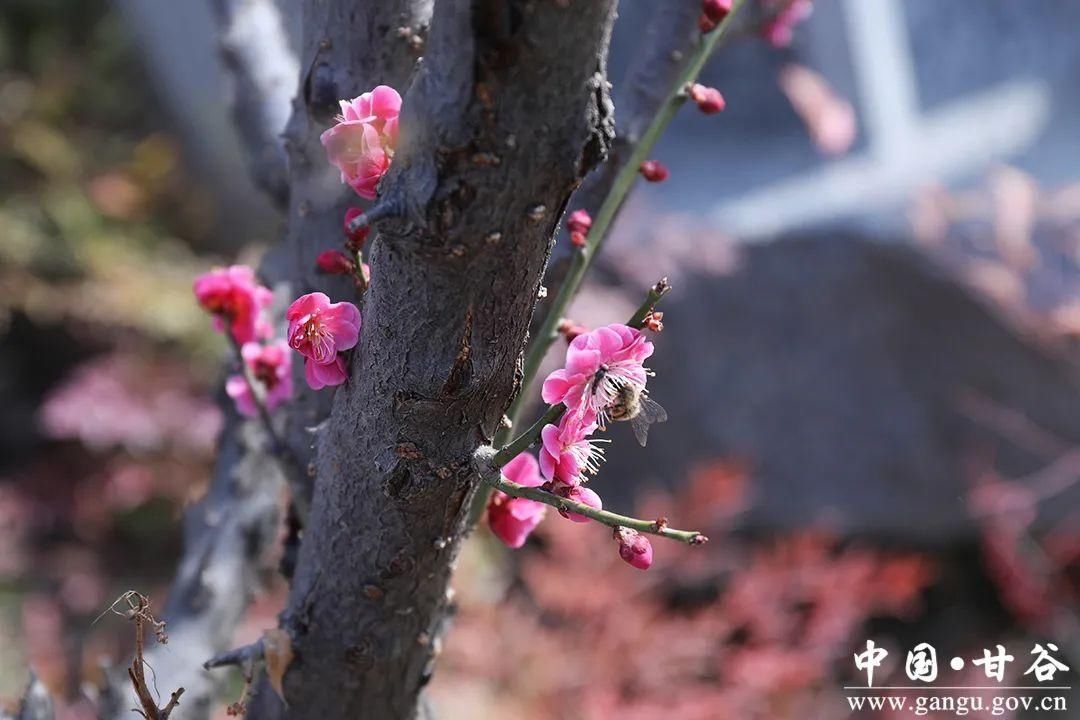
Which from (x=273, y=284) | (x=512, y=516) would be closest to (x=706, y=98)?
(x=512, y=516)

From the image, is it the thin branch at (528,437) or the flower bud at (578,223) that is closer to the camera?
the thin branch at (528,437)

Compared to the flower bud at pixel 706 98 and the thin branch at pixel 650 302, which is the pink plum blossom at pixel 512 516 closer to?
the thin branch at pixel 650 302

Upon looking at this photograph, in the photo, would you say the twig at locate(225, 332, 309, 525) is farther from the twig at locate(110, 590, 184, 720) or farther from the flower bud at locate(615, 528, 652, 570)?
the flower bud at locate(615, 528, 652, 570)

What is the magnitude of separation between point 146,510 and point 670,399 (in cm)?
119

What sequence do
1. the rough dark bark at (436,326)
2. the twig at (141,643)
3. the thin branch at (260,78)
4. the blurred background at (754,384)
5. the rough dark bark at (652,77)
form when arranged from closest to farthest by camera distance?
1. the rough dark bark at (436,326)
2. the twig at (141,643)
3. the rough dark bark at (652,77)
4. the thin branch at (260,78)
5. the blurred background at (754,384)

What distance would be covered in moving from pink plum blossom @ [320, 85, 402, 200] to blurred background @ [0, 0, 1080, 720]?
1.19 m

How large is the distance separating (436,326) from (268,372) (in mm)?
246

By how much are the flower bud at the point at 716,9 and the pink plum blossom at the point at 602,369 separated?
246mm

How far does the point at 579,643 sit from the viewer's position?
1.60m

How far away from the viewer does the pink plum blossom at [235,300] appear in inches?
23.8

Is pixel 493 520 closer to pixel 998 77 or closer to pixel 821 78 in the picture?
pixel 821 78

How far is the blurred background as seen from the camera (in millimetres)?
1602

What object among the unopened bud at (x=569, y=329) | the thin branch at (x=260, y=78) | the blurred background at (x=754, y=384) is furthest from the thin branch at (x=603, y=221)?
the blurred background at (x=754, y=384)

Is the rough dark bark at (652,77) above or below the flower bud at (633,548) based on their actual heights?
above
